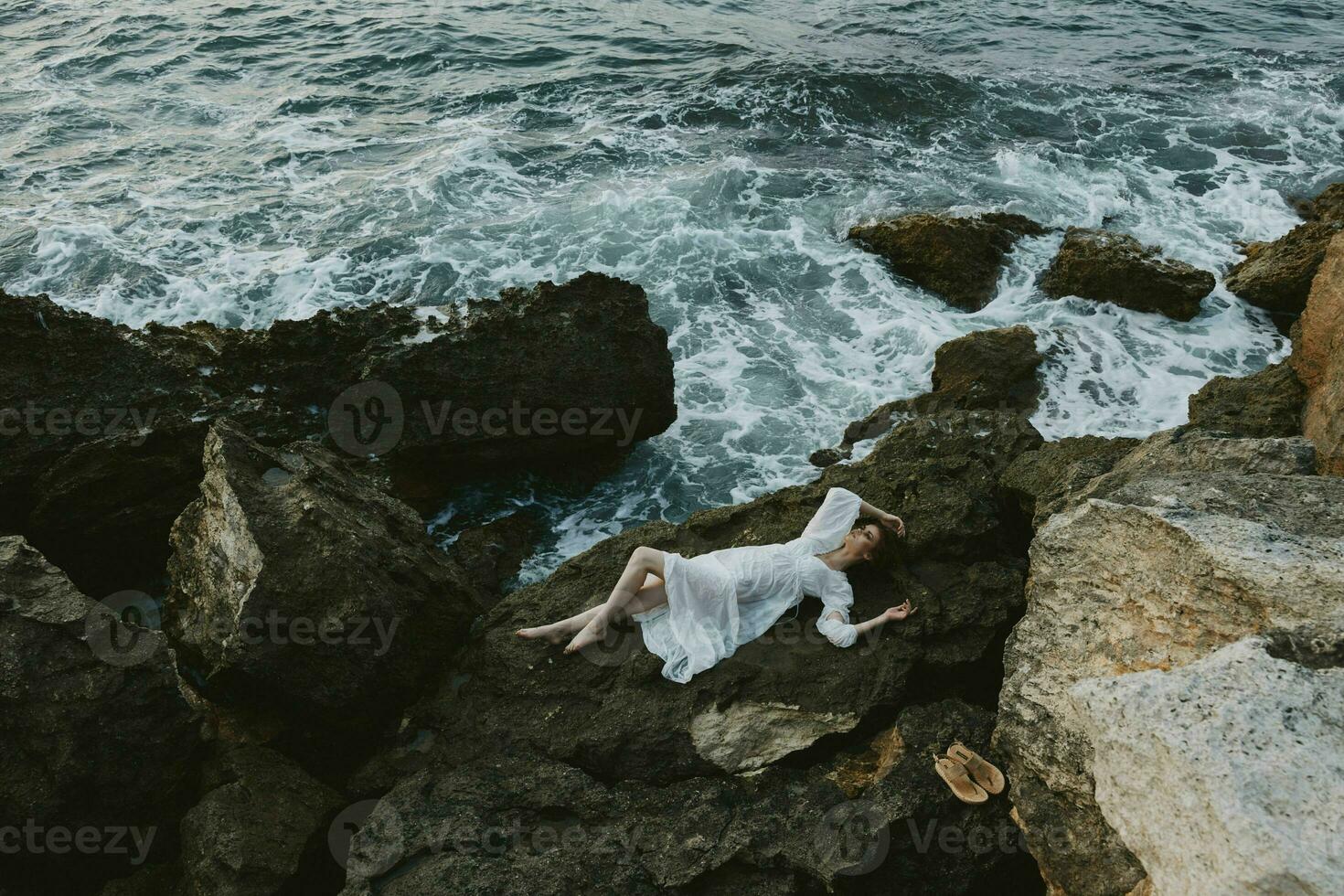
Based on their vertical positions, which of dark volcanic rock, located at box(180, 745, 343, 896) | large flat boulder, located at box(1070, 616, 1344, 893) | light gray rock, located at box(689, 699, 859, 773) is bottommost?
dark volcanic rock, located at box(180, 745, 343, 896)

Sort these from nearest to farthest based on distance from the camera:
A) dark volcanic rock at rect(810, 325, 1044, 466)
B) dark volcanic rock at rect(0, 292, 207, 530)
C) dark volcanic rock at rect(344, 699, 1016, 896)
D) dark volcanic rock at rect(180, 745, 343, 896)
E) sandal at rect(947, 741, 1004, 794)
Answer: dark volcanic rock at rect(344, 699, 1016, 896) → dark volcanic rock at rect(180, 745, 343, 896) → sandal at rect(947, 741, 1004, 794) → dark volcanic rock at rect(0, 292, 207, 530) → dark volcanic rock at rect(810, 325, 1044, 466)

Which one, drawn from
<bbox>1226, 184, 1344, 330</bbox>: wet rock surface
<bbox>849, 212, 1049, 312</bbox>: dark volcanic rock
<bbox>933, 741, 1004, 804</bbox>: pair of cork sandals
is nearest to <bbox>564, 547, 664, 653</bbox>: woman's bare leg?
<bbox>933, 741, 1004, 804</bbox>: pair of cork sandals

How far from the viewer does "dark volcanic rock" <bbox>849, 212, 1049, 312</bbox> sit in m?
12.4

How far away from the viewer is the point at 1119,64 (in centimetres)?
2030

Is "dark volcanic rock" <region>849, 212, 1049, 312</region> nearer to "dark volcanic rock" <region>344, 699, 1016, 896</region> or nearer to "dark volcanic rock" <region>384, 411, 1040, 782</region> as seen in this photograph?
"dark volcanic rock" <region>384, 411, 1040, 782</region>

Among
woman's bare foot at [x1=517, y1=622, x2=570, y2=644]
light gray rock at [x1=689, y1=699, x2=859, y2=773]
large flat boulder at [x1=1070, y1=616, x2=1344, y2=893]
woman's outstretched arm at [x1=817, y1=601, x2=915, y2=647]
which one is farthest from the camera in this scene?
woman's bare foot at [x1=517, y1=622, x2=570, y2=644]

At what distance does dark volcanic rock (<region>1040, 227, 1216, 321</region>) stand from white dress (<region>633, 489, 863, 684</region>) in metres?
7.53

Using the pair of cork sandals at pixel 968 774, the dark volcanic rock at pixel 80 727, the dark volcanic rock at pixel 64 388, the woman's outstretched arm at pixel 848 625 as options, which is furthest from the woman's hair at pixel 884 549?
the dark volcanic rock at pixel 64 388

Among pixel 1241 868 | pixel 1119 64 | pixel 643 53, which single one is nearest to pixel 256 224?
pixel 643 53

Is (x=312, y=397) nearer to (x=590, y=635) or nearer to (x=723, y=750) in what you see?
(x=590, y=635)

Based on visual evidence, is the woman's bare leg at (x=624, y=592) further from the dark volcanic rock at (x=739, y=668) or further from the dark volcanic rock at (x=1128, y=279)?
the dark volcanic rock at (x=1128, y=279)

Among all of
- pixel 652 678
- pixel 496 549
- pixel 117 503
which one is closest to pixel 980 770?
pixel 652 678

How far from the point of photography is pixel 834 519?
673cm

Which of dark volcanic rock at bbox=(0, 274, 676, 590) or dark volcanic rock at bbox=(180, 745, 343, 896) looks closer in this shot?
dark volcanic rock at bbox=(180, 745, 343, 896)
